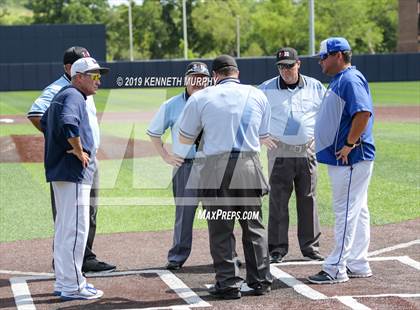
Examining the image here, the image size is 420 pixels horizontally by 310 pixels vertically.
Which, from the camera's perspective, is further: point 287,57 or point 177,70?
point 177,70

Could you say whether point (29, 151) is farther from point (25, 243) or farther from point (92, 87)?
point (92, 87)

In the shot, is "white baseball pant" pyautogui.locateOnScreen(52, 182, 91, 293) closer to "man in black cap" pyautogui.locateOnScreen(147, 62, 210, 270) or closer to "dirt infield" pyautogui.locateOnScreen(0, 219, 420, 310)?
"dirt infield" pyautogui.locateOnScreen(0, 219, 420, 310)

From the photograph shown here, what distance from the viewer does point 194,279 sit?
741 cm

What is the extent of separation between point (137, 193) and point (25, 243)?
359 centimetres

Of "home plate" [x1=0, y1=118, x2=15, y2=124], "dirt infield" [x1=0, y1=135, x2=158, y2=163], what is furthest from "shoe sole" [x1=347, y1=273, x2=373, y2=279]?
"home plate" [x1=0, y1=118, x2=15, y2=124]

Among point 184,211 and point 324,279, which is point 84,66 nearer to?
point 184,211

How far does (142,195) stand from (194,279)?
17.8 ft

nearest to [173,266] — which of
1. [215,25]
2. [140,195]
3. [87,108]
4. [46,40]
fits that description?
[87,108]

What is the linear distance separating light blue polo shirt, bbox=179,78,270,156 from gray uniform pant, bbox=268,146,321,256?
4.37ft

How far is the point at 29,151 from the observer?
1830cm

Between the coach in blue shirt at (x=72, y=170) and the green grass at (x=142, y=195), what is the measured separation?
3.11 m

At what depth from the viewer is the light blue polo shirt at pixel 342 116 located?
7.02 m

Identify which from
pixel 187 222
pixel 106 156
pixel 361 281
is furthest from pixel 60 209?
pixel 106 156

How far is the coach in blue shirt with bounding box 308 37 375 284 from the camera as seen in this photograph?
7031 millimetres
